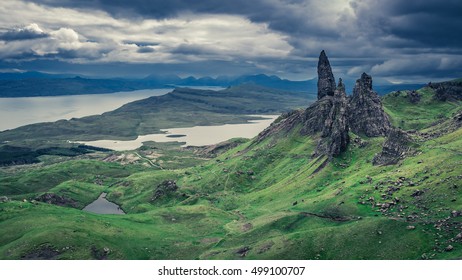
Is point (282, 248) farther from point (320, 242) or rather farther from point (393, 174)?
point (393, 174)

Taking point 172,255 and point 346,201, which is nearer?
point 172,255

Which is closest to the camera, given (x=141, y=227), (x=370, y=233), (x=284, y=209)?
(x=370, y=233)

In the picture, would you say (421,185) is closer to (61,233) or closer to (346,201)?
(346,201)

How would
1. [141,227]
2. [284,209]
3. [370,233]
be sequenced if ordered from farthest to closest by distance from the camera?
[284,209]
[141,227]
[370,233]

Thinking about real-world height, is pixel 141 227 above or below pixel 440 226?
below

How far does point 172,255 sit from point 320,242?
49795 mm

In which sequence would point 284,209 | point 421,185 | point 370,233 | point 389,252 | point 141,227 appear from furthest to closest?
point 284,209 < point 141,227 < point 421,185 < point 370,233 < point 389,252

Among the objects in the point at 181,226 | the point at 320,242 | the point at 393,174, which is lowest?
the point at 181,226

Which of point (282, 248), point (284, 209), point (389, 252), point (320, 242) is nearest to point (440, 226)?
point (389, 252)

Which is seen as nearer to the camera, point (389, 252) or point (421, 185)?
point (389, 252)

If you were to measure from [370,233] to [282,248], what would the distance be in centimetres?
2610

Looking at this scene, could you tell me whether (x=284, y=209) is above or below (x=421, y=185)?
below

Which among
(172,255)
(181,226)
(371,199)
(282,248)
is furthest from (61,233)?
(371,199)

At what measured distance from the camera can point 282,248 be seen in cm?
13875
